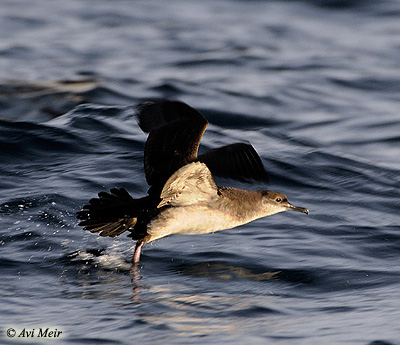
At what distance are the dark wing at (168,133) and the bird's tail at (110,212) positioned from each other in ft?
1.12

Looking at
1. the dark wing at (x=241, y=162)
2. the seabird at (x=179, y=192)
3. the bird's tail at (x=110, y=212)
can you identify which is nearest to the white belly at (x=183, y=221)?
the seabird at (x=179, y=192)

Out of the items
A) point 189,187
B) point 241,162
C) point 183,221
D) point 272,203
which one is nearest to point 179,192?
point 189,187

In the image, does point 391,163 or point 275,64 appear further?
point 275,64

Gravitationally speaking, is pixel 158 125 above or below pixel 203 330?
above

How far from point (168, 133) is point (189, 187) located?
58cm

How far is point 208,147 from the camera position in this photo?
1073cm

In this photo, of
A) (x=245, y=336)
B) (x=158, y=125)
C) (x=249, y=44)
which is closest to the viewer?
(x=245, y=336)

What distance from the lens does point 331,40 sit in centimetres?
1720


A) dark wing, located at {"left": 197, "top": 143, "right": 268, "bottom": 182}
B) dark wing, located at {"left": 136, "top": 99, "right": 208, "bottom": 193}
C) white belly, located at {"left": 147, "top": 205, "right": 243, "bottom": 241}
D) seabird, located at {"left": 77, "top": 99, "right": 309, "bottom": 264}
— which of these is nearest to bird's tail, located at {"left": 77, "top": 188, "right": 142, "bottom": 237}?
seabird, located at {"left": 77, "top": 99, "right": 309, "bottom": 264}

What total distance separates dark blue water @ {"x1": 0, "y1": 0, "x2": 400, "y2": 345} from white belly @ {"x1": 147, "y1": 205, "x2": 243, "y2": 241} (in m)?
0.41

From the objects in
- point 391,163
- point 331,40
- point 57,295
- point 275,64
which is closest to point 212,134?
point 391,163

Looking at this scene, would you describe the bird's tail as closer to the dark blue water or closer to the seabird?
the seabird

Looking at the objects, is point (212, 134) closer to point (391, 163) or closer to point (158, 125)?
point (391, 163)

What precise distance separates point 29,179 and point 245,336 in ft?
14.3
